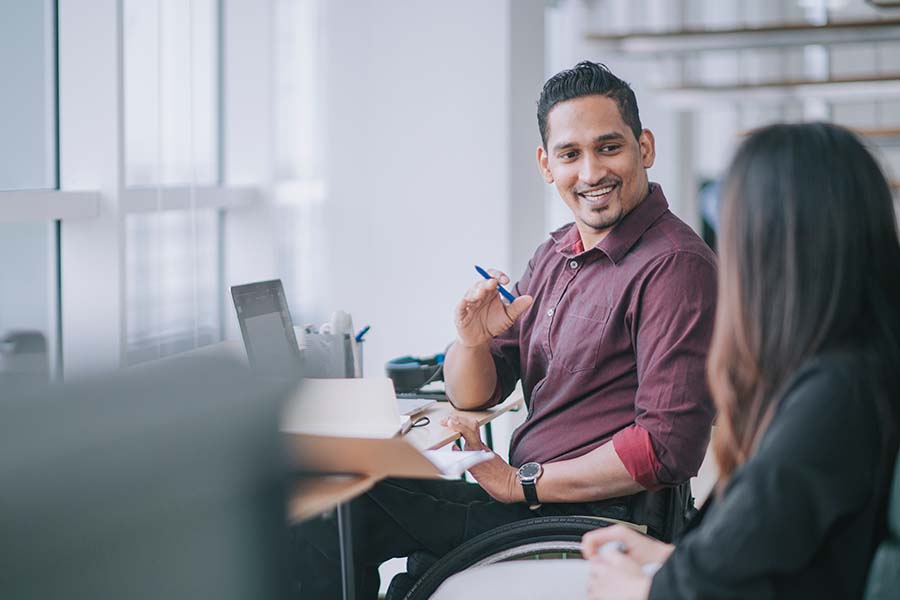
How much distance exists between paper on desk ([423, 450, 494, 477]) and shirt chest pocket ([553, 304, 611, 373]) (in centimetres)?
29

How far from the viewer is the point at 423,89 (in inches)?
162

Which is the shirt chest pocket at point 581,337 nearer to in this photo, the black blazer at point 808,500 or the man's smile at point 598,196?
the man's smile at point 598,196

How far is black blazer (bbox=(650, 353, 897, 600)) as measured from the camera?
1.21 meters

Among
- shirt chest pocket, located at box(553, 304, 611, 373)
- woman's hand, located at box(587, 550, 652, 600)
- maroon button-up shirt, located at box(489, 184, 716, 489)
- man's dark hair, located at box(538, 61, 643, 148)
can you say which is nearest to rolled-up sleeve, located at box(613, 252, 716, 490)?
maroon button-up shirt, located at box(489, 184, 716, 489)

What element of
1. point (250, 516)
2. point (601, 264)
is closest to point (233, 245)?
point (601, 264)

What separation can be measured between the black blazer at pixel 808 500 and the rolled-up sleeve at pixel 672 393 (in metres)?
0.80

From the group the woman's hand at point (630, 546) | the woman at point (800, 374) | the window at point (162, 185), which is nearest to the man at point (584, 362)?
the woman's hand at point (630, 546)

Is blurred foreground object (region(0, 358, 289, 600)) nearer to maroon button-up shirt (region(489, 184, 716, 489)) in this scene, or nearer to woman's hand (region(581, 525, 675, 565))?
woman's hand (region(581, 525, 675, 565))

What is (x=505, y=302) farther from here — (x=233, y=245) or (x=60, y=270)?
(x=233, y=245)

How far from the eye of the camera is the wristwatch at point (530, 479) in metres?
2.20

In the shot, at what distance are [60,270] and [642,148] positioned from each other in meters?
1.60

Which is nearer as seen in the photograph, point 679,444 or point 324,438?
point 324,438

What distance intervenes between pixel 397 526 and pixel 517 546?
1.74 ft

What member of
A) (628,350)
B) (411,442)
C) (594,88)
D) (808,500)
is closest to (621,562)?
(808,500)
